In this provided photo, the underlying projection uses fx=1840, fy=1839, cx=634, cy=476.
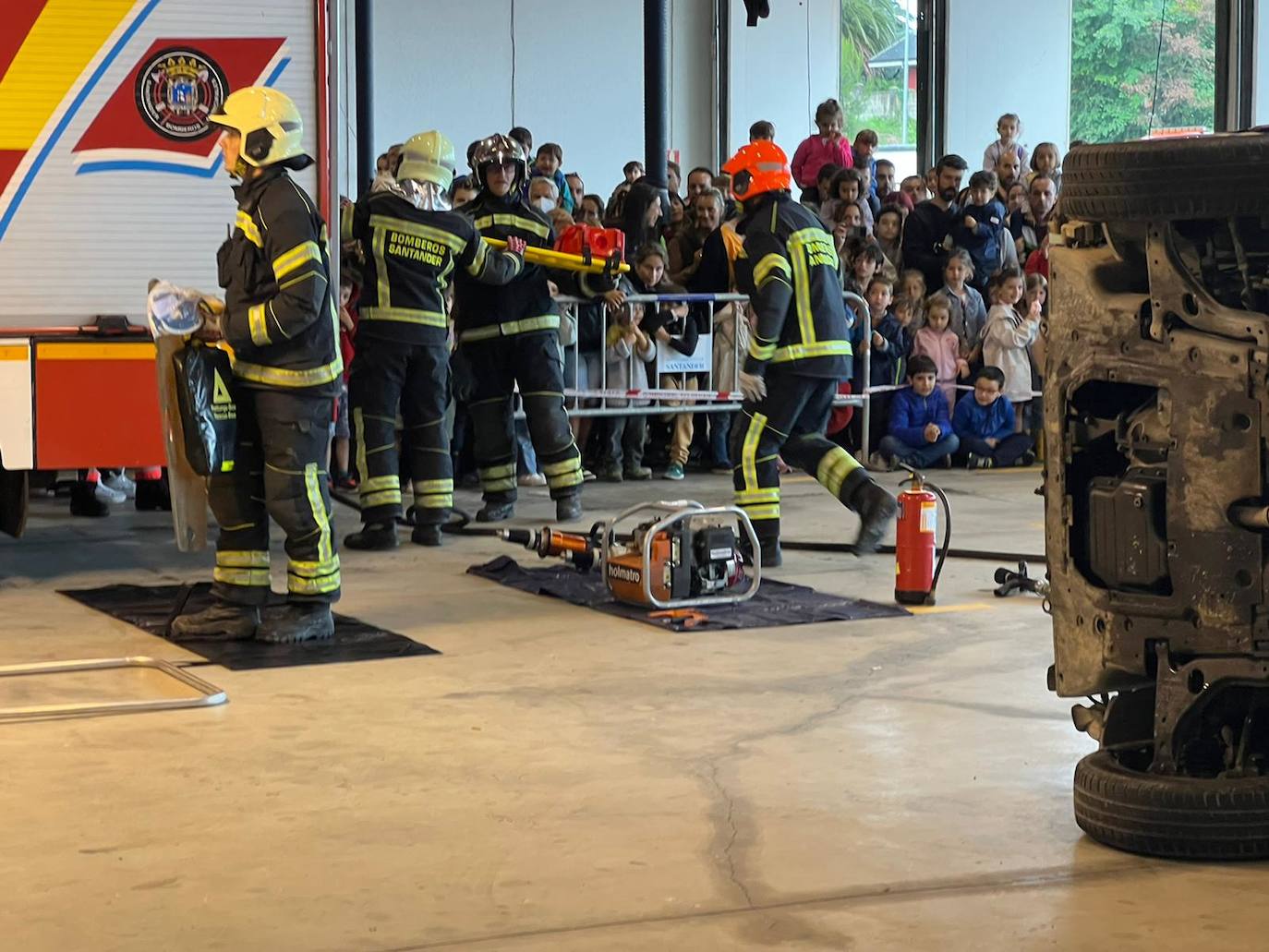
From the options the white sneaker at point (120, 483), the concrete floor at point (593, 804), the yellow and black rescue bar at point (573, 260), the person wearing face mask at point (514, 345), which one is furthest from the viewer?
the white sneaker at point (120, 483)

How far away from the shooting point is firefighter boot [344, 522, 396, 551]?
9.91 metres

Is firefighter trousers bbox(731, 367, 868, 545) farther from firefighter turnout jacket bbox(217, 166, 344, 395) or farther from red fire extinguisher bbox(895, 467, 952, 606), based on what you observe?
firefighter turnout jacket bbox(217, 166, 344, 395)

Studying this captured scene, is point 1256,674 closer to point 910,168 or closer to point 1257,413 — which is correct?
point 1257,413

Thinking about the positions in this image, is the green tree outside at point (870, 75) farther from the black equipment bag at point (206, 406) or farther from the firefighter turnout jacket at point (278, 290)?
the black equipment bag at point (206, 406)

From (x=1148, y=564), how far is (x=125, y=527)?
758 cm

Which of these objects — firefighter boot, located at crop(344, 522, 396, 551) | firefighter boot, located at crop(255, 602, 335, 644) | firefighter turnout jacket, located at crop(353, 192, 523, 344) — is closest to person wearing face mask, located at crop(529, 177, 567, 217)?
firefighter turnout jacket, located at crop(353, 192, 523, 344)

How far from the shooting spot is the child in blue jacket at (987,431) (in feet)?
45.9

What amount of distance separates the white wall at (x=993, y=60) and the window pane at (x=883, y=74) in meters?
0.69

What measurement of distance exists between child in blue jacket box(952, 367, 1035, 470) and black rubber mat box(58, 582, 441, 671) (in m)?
7.21

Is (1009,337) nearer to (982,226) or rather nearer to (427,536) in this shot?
(982,226)

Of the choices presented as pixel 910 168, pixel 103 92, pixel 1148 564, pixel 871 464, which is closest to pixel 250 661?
pixel 103 92

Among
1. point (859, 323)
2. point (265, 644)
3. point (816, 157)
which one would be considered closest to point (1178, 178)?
point (265, 644)

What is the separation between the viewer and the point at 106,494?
1161 cm

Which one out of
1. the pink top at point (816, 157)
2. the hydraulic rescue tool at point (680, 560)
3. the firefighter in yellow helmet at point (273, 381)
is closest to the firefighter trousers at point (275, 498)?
the firefighter in yellow helmet at point (273, 381)
